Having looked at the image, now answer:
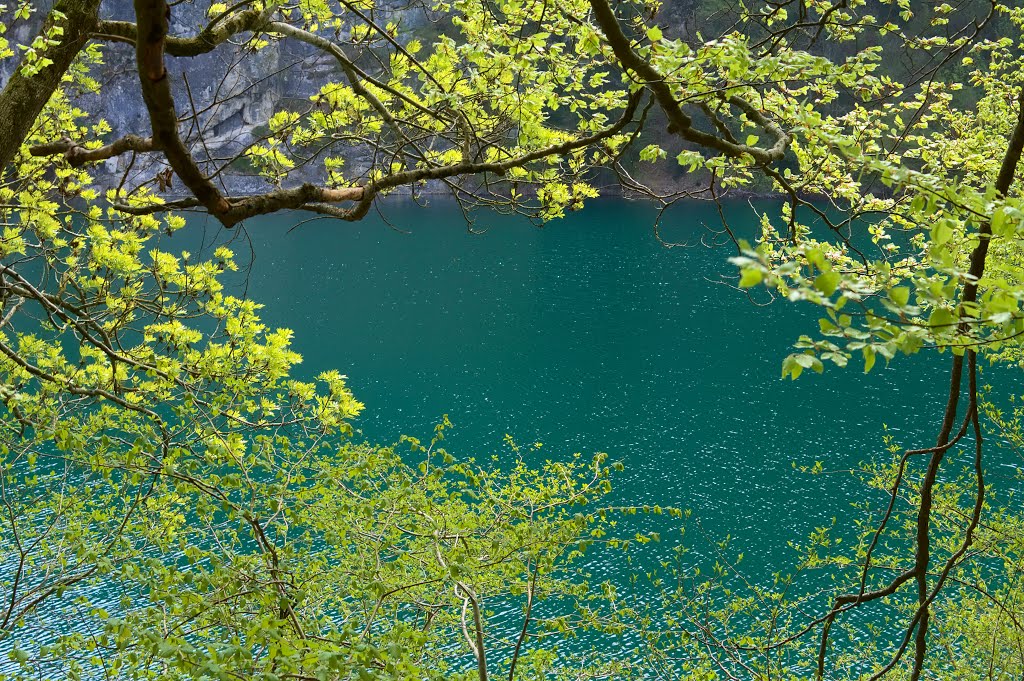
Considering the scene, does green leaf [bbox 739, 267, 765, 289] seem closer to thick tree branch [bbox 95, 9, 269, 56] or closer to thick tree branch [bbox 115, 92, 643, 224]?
thick tree branch [bbox 115, 92, 643, 224]

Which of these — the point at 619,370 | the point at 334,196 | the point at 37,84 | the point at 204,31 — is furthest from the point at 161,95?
the point at 619,370

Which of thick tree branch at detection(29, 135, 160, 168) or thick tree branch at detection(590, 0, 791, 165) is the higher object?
thick tree branch at detection(29, 135, 160, 168)

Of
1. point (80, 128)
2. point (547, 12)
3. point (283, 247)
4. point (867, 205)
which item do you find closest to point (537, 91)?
point (547, 12)

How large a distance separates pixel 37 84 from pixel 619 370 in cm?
1748

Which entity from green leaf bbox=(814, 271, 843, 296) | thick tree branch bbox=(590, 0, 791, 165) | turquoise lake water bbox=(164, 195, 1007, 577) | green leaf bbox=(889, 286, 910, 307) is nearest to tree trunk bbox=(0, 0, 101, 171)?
thick tree branch bbox=(590, 0, 791, 165)

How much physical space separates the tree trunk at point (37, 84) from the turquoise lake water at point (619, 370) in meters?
3.69

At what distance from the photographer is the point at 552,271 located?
3053cm

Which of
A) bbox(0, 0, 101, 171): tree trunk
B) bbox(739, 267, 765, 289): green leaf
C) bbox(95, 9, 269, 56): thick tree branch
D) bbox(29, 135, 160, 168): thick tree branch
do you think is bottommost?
bbox(739, 267, 765, 289): green leaf

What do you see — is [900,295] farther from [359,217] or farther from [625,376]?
[625,376]

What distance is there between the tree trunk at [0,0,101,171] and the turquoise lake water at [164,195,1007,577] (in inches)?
145

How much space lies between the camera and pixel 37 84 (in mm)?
3566

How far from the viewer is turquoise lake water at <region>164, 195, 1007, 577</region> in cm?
1452

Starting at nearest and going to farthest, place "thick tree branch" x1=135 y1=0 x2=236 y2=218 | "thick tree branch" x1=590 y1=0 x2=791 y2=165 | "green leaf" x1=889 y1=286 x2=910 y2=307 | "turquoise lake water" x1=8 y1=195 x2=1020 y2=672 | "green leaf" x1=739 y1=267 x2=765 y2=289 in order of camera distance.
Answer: "green leaf" x1=739 y1=267 x2=765 y2=289
"green leaf" x1=889 y1=286 x2=910 y2=307
"thick tree branch" x1=135 y1=0 x2=236 y2=218
"thick tree branch" x1=590 y1=0 x2=791 y2=165
"turquoise lake water" x1=8 y1=195 x2=1020 y2=672

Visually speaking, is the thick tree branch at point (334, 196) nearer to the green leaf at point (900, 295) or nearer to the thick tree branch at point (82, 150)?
the thick tree branch at point (82, 150)
